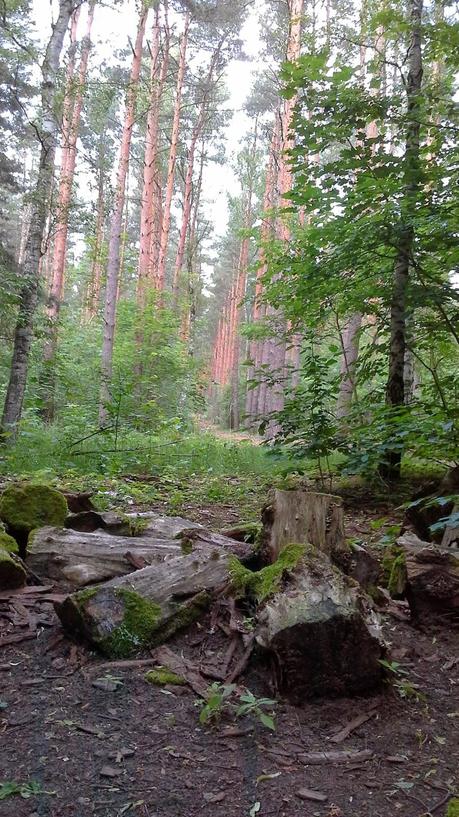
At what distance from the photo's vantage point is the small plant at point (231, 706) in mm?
2412

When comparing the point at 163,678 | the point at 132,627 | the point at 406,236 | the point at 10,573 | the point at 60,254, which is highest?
the point at 60,254

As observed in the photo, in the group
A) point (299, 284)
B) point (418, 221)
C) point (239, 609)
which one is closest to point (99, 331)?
point (299, 284)

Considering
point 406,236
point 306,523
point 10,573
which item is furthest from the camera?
point 406,236

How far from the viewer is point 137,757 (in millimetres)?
2170

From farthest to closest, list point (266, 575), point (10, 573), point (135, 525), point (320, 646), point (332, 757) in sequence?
1. point (135, 525)
2. point (10, 573)
3. point (266, 575)
4. point (320, 646)
5. point (332, 757)

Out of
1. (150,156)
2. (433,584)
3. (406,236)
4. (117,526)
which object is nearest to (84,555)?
(117,526)

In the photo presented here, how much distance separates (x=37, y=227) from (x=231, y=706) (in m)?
9.54

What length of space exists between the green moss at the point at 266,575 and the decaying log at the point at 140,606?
0.36ft

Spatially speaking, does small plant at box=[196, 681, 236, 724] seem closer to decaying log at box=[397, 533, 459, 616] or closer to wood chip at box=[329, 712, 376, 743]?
wood chip at box=[329, 712, 376, 743]

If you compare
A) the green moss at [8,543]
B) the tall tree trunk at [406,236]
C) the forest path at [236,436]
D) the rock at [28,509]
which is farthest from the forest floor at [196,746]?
→ the forest path at [236,436]

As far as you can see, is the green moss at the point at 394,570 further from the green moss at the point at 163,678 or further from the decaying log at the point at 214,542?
the green moss at the point at 163,678

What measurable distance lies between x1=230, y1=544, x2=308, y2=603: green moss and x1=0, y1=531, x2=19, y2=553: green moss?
160cm

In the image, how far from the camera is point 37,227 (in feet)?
32.4

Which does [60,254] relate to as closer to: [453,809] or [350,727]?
[350,727]
